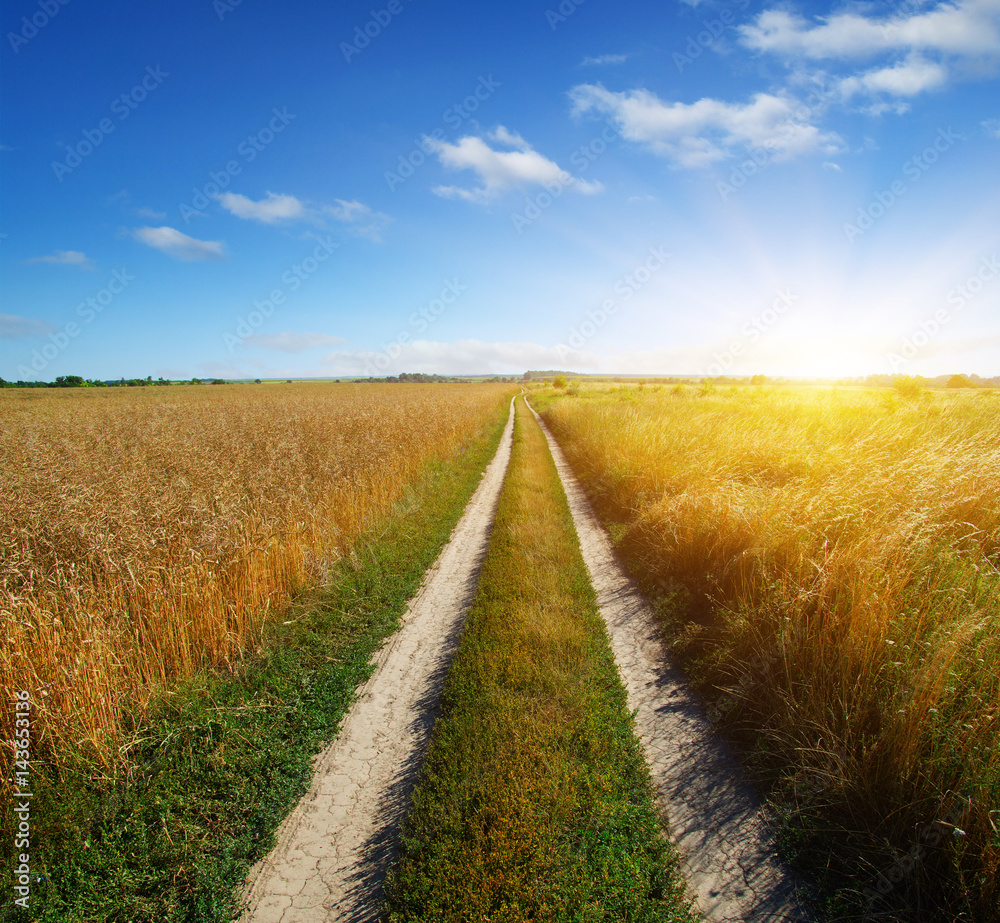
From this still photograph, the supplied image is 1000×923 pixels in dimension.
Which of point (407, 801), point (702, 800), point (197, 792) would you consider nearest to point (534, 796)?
point (407, 801)

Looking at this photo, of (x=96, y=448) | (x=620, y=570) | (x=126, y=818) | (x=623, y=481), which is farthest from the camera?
(x=623, y=481)

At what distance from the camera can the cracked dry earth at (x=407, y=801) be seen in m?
2.82

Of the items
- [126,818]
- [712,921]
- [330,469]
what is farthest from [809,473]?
[126,818]

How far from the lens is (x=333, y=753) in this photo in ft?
13.0

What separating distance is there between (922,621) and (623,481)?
767 centimetres

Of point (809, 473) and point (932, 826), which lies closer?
point (932, 826)

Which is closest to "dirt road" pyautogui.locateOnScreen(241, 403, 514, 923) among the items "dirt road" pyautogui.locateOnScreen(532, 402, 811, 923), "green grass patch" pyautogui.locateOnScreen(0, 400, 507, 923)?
"green grass patch" pyautogui.locateOnScreen(0, 400, 507, 923)

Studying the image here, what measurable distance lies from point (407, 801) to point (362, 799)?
381mm

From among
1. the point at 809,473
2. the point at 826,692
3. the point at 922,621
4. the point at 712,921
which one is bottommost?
the point at 712,921

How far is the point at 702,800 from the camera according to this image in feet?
11.3

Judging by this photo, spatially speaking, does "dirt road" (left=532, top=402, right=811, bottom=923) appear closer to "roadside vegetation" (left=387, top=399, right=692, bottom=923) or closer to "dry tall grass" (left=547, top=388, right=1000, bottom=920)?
"roadside vegetation" (left=387, top=399, right=692, bottom=923)

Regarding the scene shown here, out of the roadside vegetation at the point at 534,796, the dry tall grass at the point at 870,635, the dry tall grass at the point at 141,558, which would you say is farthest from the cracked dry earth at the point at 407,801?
the dry tall grass at the point at 141,558

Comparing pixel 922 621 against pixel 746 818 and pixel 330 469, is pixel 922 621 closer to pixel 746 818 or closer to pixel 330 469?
pixel 746 818

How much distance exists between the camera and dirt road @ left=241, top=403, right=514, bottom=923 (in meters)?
2.84
